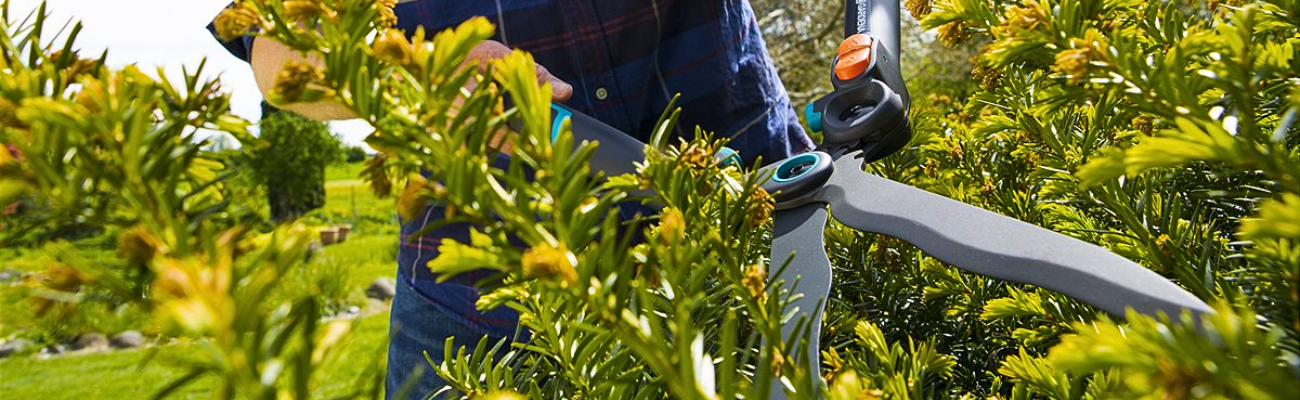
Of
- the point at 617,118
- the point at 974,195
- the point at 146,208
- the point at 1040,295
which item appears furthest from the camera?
the point at 617,118

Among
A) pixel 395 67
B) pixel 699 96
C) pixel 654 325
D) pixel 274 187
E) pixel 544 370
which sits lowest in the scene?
pixel 274 187

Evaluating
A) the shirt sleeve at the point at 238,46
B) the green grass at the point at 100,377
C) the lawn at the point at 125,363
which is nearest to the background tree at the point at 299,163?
the lawn at the point at 125,363

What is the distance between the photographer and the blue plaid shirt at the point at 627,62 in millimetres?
1502

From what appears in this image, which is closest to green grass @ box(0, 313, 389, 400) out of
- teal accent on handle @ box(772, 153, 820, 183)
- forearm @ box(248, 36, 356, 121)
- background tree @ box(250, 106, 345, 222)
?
forearm @ box(248, 36, 356, 121)

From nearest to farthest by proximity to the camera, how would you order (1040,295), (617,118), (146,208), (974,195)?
(146,208) < (1040,295) < (974,195) < (617,118)

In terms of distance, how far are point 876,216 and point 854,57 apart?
1.22 feet

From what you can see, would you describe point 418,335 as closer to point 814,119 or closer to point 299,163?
point 814,119

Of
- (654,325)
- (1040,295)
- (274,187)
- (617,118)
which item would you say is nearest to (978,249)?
(1040,295)

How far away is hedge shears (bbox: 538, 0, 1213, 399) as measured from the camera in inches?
17.3

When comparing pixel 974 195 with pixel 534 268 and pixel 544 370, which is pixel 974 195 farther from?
pixel 534 268

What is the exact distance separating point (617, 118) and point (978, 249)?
1.06m

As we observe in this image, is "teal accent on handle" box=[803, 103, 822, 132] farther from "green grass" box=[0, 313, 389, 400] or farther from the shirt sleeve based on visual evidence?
"green grass" box=[0, 313, 389, 400]

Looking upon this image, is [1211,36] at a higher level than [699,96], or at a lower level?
higher

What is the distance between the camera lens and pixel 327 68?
14.0 inches
